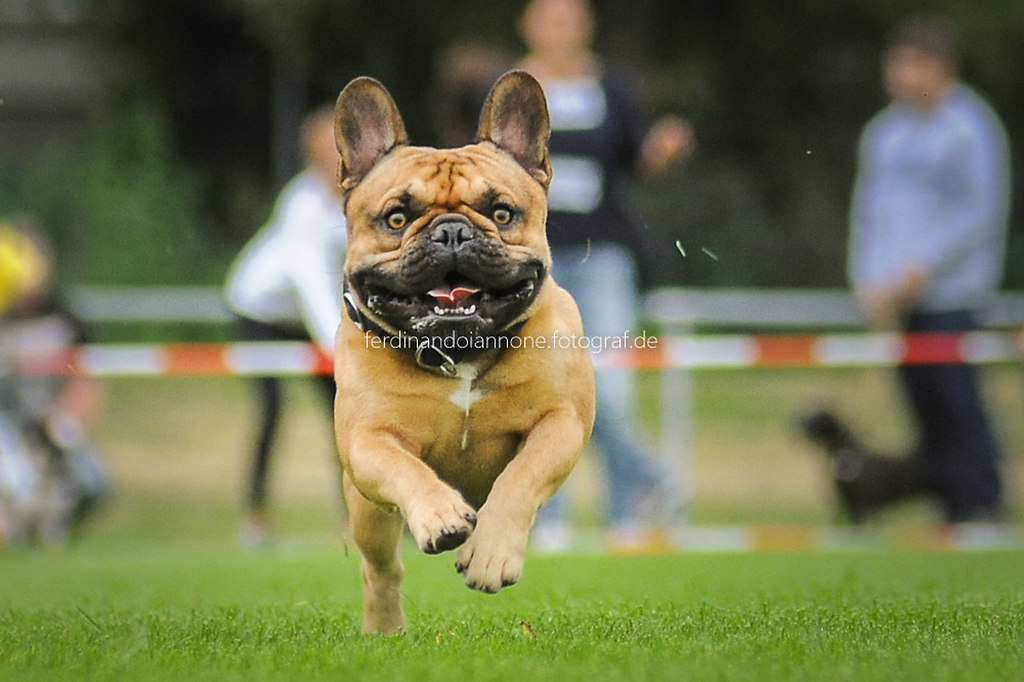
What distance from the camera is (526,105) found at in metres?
4.60

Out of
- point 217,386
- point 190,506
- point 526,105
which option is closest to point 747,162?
point 217,386

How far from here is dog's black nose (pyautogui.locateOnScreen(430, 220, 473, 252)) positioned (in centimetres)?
422

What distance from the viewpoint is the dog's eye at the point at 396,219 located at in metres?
4.39

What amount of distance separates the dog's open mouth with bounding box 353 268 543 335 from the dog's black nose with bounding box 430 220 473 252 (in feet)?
0.34

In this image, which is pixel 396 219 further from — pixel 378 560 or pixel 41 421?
pixel 41 421

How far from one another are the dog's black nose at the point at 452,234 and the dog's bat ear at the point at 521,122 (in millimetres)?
429

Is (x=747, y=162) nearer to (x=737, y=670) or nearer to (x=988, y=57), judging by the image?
(x=988, y=57)

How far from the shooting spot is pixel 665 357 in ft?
Answer: 30.9

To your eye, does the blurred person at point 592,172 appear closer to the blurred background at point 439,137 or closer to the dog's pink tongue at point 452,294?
the dog's pink tongue at point 452,294

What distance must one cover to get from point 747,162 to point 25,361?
10.6 m

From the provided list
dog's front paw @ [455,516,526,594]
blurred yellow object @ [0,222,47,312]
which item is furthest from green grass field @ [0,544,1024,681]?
blurred yellow object @ [0,222,47,312]

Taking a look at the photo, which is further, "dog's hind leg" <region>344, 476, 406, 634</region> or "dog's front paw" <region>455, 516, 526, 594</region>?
"dog's hind leg" <region>344, 476, 406, 634</region>

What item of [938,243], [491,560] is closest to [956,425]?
[938,243]

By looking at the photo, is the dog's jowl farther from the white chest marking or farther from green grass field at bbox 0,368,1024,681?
green grass field at bbox 0,368,1024,681
